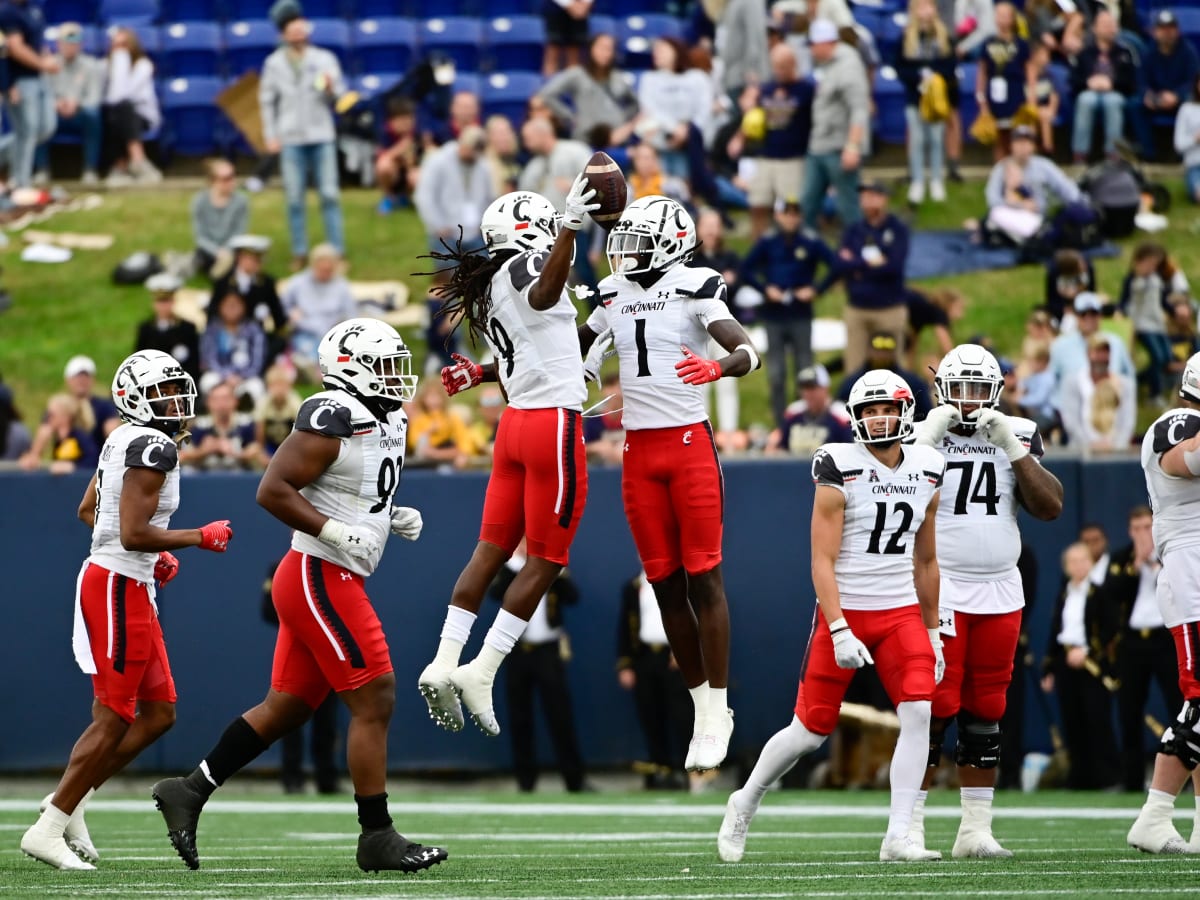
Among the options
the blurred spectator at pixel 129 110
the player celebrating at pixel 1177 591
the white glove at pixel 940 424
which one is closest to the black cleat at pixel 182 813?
the white glove at pixel 940 424

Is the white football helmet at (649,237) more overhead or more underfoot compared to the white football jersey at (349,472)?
more overhead

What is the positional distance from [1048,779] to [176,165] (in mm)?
12489

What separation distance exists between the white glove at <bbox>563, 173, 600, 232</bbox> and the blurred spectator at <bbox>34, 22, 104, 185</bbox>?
14142mm

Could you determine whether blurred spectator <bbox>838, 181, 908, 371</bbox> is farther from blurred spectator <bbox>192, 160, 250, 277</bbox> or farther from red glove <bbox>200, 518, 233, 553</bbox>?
red glove <bbox>200, 518, 233, 553</bbox>

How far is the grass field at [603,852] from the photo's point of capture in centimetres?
755

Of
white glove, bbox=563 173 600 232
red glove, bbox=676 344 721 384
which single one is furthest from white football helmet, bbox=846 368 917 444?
white glove, bbox=563 173 600 232

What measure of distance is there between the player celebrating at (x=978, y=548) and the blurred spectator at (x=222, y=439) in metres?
7.67

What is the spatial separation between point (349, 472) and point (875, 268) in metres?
8.39

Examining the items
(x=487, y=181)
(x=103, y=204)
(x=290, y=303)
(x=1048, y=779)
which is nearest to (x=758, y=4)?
(x=487, y=181)

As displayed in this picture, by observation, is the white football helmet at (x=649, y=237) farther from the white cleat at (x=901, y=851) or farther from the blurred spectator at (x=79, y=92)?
the blurred spectator at (x=79, y=92)

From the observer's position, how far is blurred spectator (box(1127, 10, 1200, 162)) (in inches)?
805

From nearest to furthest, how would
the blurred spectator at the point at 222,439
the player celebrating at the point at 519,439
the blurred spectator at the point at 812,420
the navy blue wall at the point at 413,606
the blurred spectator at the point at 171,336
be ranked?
the player celebrating at the point at 519,439 → the blurred spectator at the point at 812,420 → the navy blue wall at the point at 413,606 → the blurred spectator at the point at 222,439 → the blurred spectator at the point at 171,336

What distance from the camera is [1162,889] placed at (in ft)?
24.1

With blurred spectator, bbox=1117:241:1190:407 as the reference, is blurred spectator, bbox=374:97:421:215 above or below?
above
